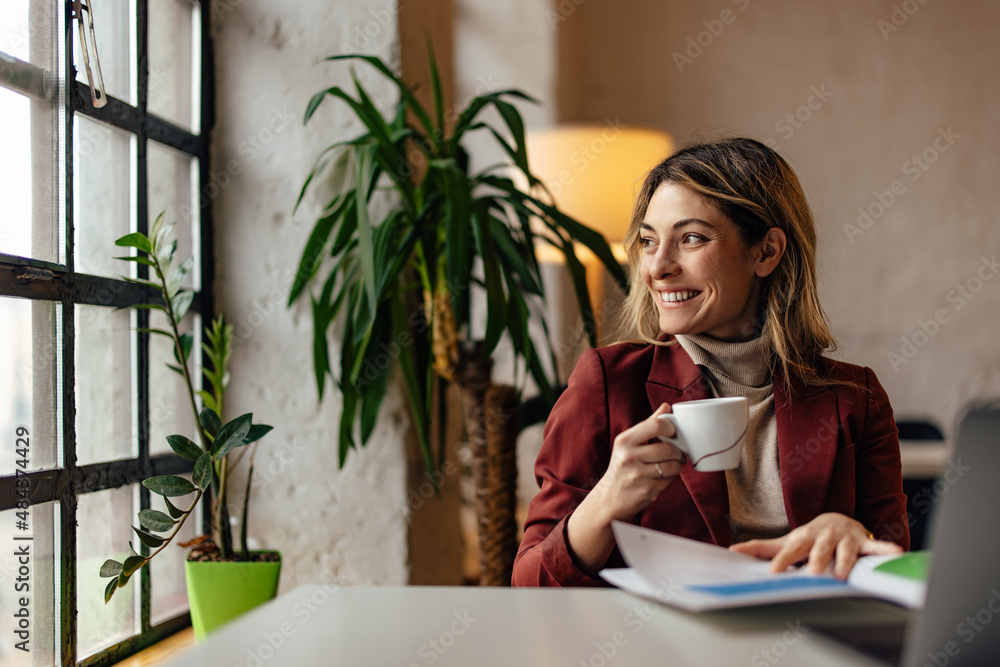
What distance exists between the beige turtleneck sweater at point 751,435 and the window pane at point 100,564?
1298 mm

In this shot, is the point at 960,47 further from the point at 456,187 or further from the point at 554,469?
the point at 554,469

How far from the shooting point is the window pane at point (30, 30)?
136 centimetres

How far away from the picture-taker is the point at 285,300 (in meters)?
2.15

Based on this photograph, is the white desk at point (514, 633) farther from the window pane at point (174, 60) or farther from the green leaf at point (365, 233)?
the window pane at point (174, 60)

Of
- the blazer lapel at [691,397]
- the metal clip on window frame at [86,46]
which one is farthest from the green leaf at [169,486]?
the blazer lapel at [691,397]

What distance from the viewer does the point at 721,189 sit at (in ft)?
4.50

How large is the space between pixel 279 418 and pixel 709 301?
131cm

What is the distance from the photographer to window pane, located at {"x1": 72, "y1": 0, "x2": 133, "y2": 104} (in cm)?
171

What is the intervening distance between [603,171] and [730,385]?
146 cm

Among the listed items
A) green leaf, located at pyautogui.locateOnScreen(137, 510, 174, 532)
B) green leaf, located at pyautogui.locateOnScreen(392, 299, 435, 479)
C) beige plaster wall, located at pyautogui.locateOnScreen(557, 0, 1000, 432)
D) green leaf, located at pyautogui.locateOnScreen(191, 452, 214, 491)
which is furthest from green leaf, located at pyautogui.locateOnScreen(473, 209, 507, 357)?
beige plaster wall, located at pyautogui.locateOnScreen(557, 0, 1000, 432)

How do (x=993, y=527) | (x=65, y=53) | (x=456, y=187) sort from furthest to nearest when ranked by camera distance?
(x=456, y=187)
(x=65, y=53)
(x=993, y=527)

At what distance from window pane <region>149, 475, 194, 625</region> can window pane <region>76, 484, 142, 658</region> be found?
8 centimetres

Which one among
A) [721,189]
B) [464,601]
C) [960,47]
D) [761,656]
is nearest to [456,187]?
[721,189]

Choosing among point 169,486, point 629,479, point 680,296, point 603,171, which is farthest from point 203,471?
point 603,171
